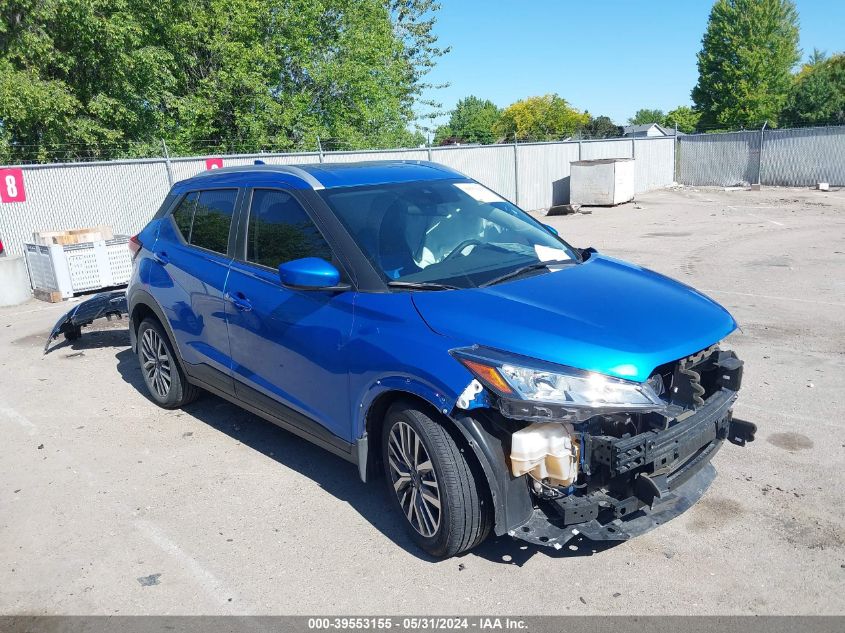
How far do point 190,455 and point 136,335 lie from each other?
155 cm

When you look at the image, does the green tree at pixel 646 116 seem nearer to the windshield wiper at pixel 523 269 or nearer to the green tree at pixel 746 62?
the green tree at pixel 746 62

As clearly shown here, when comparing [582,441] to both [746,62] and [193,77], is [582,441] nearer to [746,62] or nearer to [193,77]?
[193,77]

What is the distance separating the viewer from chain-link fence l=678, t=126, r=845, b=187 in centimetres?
2628

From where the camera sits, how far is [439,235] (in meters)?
4.03

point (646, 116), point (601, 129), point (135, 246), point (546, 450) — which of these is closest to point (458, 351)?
point (546, 450)

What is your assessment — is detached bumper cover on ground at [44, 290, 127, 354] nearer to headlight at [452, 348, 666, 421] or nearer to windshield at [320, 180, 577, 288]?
windshield at [320, 180, 577, 288]

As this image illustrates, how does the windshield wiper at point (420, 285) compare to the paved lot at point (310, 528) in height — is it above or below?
above

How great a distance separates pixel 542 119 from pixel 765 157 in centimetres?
7644

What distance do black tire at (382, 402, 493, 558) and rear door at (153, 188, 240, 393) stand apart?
1.72 m

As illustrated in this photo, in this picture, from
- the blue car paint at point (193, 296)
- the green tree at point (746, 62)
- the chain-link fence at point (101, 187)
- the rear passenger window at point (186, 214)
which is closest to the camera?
the blue car paint at point (193, 296)

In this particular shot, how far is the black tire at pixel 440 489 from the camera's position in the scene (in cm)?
314

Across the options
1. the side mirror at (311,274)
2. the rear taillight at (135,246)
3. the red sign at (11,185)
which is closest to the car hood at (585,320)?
the side mirror at (311,274)

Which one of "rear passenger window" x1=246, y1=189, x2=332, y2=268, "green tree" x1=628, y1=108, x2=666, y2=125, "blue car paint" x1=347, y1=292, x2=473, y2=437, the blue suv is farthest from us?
"green tree" x1=628, y1=108, x2=666, y2=125

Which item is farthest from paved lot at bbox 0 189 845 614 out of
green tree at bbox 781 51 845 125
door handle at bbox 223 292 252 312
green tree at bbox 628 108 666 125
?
green tree at bbox 628 108 666 125
